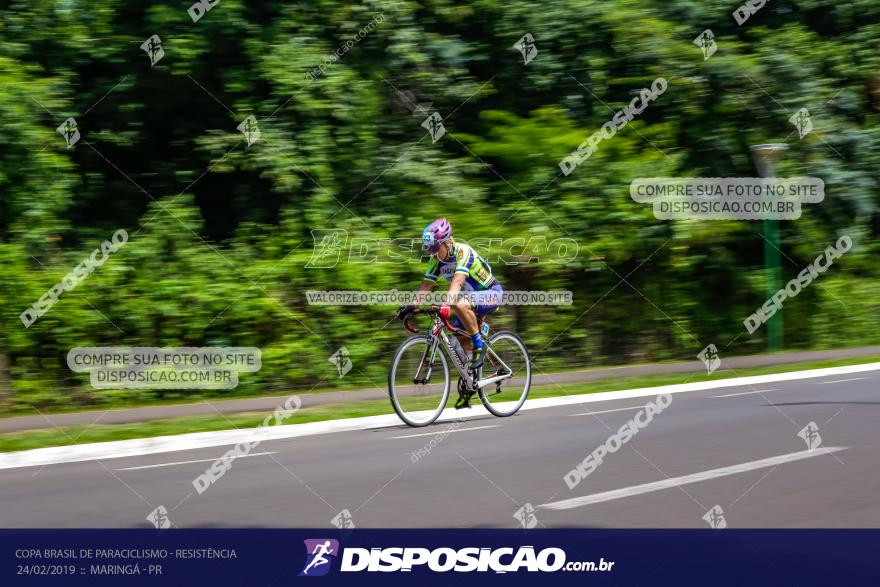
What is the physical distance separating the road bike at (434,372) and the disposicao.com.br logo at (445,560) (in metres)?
4.63

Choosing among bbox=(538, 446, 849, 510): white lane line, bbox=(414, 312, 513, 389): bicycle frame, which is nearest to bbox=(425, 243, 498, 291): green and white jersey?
bbox=(414, 312, 513, 389): bicycle frame

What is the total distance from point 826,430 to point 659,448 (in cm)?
186

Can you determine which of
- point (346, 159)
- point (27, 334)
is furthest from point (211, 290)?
point (346, 159)

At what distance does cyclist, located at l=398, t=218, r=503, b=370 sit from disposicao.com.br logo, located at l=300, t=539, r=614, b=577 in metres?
4.80

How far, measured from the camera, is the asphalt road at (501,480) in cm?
729

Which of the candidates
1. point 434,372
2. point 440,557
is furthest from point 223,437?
point 440,557

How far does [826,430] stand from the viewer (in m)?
10.6

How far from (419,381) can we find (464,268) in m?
1.23

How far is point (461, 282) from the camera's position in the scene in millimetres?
11273

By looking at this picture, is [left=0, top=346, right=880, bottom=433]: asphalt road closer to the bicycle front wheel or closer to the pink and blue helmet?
the bicycle front wheel

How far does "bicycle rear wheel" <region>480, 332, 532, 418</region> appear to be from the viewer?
40.1 feet

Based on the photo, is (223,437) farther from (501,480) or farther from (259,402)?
(501,480)

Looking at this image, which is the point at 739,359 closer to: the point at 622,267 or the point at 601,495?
the point at 622,267

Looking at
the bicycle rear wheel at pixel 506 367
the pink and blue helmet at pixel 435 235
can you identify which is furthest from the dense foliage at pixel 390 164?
the pink and blue helmet at pixel 435 235
